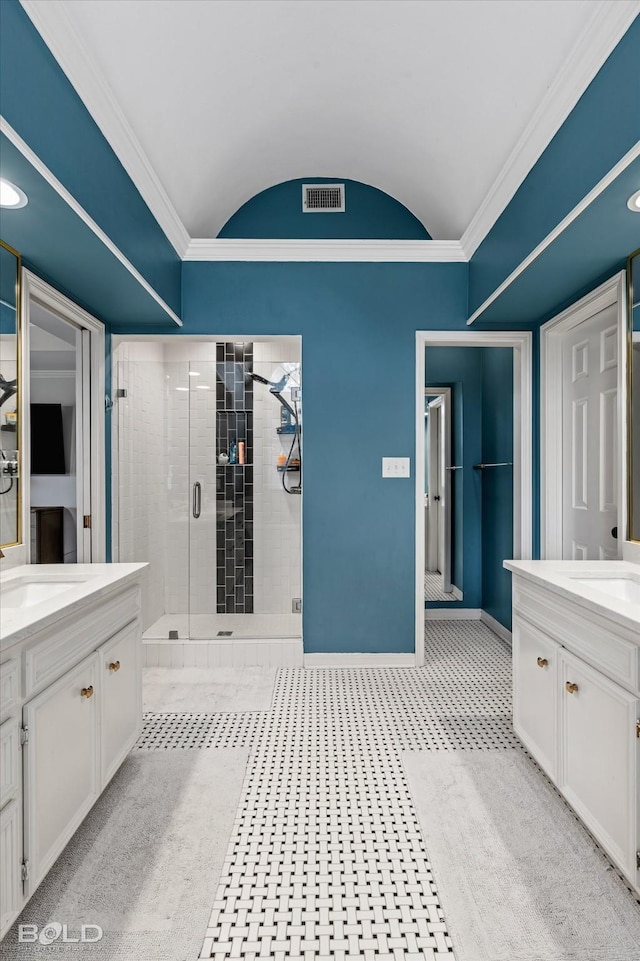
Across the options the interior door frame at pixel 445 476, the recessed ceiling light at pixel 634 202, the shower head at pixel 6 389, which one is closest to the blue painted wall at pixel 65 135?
the shower head at pixel 6 389

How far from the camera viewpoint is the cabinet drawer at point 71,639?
4.53ft

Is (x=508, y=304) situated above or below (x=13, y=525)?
above

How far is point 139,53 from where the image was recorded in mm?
1998

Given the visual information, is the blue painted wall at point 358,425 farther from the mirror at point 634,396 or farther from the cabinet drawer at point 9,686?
the cabinet drawer at point 9,686

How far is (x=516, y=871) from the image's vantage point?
1554 millimetres

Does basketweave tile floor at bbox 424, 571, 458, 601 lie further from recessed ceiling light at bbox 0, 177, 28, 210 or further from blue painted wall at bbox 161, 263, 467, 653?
recessed ceiling light at bbox 0, 177, 28, 210

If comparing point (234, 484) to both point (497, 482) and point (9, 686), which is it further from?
point (9, 686)

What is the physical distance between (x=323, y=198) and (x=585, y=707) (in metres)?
3.24

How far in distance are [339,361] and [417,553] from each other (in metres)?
1.27

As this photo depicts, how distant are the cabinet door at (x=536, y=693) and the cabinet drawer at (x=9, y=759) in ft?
5.43

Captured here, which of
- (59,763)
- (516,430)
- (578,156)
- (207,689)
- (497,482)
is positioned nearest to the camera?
(59,763)

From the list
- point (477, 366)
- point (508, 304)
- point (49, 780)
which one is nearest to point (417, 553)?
point (508, 304)

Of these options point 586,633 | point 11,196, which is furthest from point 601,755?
point 11,196

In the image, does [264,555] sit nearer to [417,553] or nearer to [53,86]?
[417,553]
